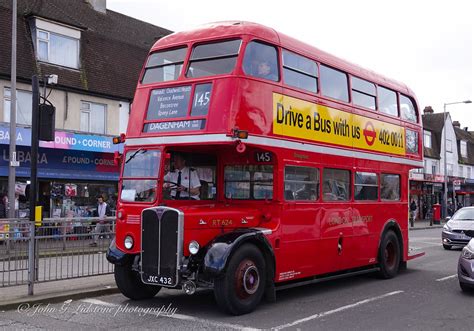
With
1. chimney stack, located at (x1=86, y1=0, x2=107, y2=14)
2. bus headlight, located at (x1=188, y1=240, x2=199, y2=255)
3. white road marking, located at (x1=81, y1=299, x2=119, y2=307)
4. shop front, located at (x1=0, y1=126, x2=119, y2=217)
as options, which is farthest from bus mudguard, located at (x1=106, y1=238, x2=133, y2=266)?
chimney stack, located at (x1=86, y1=0, x2=107, y2=14)

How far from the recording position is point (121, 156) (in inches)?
348

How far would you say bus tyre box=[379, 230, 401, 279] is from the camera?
36.9ft

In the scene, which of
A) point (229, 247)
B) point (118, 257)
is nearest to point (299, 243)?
point (229, 247)

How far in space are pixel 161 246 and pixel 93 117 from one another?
16.3 m

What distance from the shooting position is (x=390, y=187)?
1180 cm

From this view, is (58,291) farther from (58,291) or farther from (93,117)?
(93,117)

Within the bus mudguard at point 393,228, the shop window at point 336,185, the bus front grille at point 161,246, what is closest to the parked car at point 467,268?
the bus mudguard at point 393,228

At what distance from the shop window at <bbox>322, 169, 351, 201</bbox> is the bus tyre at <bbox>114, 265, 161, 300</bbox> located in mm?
3572

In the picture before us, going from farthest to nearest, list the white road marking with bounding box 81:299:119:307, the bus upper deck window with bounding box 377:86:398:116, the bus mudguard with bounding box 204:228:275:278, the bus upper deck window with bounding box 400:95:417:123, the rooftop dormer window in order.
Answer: the rooftop dormer window, the bus upper deck window with bounding box 400:95:417:123, the bus upper deck window with bounding box 377:86:398:116, the white road marking with bounding box 81:299:119:307, the bus mudguard with bounding box 204:228:275:278

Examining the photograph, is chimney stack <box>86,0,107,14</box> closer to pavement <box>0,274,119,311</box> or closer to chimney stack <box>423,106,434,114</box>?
pavement <box>0,274,119,311</box>

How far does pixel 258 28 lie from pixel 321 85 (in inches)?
74.8

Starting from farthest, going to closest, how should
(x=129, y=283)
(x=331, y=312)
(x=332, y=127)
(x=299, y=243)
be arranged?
(x=332, y=127), (x=299, y=243), (x=129, y=283), (x=331, y=312)

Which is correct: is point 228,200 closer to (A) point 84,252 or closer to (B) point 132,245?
(B) point 132,245

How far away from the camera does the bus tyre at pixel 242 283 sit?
290 inches
